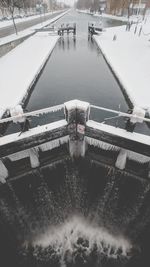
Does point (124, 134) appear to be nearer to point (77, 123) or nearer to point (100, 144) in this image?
point (100, 144)

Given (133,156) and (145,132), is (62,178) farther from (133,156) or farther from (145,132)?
(145,132)

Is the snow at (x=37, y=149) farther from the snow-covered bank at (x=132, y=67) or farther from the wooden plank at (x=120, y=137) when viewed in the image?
the snow-covered bank at (x=132, y=67)

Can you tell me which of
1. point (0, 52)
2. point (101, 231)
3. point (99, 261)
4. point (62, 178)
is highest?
point (0, 52)

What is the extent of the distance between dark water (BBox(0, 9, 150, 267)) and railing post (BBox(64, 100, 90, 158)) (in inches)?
17.6

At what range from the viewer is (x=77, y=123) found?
550 cm

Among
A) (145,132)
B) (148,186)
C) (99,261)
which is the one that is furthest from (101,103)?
(99,261)

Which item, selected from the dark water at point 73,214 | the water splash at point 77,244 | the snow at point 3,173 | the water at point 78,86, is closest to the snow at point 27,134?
the snow at point 3,173

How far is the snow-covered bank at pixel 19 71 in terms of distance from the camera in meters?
11.0

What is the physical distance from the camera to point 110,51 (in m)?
21.1

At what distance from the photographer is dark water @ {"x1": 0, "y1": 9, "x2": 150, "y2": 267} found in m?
5.71

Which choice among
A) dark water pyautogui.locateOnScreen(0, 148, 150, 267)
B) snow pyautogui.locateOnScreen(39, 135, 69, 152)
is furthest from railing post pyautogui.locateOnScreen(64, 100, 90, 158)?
dark water pyautogui.locateOnScreen(0, 148, 150, 267)

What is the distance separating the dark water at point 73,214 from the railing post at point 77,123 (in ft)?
1.47

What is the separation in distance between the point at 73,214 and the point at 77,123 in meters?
3.56

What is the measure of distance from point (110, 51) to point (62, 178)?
19.8 m
